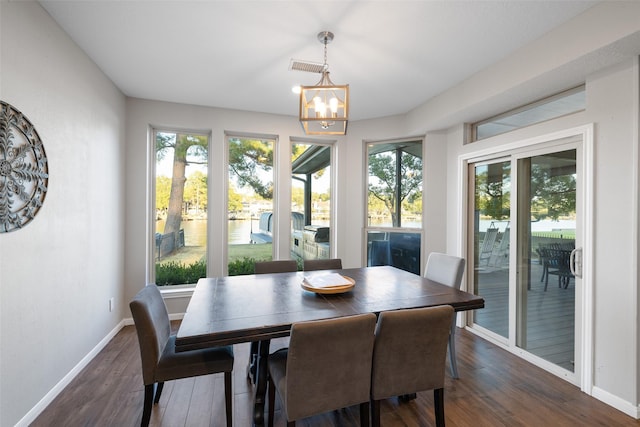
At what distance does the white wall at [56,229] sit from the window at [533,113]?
4116mm

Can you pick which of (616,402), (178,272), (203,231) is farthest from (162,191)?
(616,402)

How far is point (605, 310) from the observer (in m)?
2.20

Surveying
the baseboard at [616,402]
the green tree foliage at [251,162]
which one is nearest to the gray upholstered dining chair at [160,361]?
the green tree foliage at [251,162]

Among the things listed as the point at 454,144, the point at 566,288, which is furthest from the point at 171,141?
the point at 566,288

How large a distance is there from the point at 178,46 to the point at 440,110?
2.78 metres

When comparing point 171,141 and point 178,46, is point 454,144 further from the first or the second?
point 171,141

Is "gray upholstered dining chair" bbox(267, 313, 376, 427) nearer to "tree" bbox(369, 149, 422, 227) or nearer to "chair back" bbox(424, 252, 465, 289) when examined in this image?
"chair back" bbox(424, 252, 465, 289)

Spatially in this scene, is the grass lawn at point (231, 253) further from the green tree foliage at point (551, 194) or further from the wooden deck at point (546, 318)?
the green tree foliage at point (551, 194)

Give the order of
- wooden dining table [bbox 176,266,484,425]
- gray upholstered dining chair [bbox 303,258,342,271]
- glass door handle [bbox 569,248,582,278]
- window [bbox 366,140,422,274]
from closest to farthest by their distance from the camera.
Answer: wooden dining table [bbox 176,266,484,425] < glass door handle [bbox 569,248,582,278] < gray upholstered dining chair [bbox 303,258,342,271] < window [bbox 366,140,422,274]

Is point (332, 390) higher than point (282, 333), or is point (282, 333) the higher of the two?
point (282, 333)

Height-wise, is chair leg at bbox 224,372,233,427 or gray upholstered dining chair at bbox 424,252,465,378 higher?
gray upholstered dining chair at bbox 424,252,465,378

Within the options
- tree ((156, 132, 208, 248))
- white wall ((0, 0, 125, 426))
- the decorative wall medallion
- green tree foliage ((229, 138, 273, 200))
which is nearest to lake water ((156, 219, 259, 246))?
tree ((156, 132, 208, 248))

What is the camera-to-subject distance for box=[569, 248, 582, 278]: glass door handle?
7.91 feet

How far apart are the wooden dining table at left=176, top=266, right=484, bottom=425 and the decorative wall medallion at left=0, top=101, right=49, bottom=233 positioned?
1.18 meters
